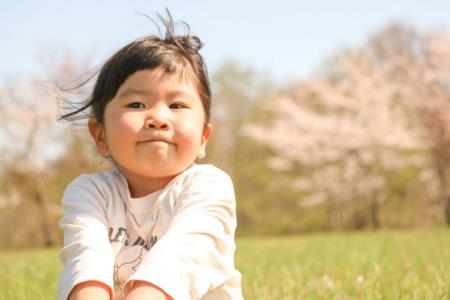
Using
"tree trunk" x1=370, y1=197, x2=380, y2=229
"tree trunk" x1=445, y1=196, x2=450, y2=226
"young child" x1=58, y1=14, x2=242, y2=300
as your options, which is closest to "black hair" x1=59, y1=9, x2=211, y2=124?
"young child" x1=58, y1=14, x2=242, y2=300

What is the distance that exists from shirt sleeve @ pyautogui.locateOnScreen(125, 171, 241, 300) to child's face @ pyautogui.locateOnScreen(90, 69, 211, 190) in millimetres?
127

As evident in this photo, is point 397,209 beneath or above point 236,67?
beneath

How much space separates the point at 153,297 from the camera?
5.89 feet

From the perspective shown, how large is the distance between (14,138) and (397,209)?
20.8m

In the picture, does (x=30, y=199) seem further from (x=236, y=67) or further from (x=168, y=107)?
(x=168, y=107)

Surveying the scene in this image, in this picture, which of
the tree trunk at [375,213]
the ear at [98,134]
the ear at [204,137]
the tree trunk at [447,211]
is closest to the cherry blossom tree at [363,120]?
the tree trunk at [375,213]

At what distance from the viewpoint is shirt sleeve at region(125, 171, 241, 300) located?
6.09 ft

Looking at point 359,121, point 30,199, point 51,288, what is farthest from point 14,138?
point 51,288

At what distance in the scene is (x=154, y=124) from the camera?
84.9 inches

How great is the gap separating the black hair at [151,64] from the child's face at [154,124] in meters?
0.04

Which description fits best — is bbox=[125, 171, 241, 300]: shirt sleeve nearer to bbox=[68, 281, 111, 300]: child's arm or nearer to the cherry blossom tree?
bbox=[68, 281, 111, 300]: child's arm

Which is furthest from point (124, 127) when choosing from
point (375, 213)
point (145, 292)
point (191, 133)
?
point (375, 213)

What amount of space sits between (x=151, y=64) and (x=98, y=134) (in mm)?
407

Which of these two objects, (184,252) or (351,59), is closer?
(184,252)
